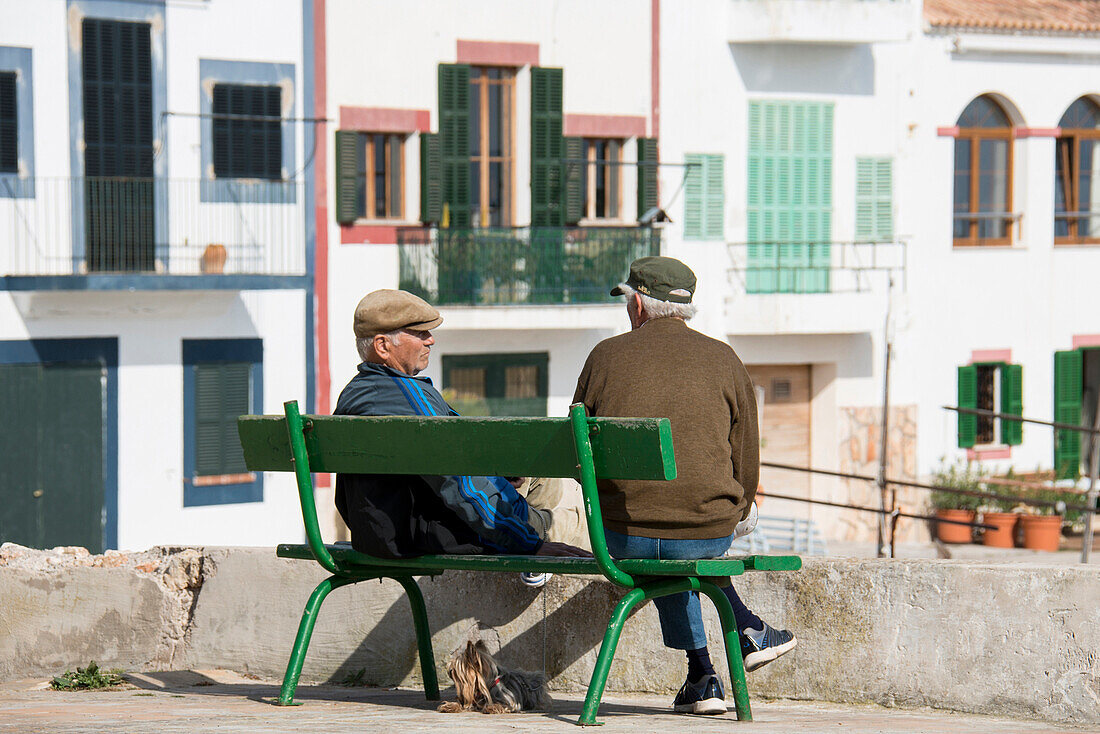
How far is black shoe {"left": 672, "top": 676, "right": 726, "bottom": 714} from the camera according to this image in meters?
5.36

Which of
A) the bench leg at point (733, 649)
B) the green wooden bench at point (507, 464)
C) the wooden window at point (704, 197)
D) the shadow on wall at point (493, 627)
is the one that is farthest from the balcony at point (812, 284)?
the bench leg at point (733, 649)

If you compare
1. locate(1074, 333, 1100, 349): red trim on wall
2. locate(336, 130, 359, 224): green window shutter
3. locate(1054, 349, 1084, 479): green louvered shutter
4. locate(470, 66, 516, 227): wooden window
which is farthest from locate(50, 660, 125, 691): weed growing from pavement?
locate(1074, 333, 1100, 349): red trim on wall

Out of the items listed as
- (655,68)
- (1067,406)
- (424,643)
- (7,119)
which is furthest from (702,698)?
(1067,406)

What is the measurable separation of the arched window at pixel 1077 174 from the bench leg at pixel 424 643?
844 inches

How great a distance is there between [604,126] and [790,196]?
3260 mm

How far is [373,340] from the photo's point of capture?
5379 mm

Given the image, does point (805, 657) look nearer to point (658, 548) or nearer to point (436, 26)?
point (658, 548)

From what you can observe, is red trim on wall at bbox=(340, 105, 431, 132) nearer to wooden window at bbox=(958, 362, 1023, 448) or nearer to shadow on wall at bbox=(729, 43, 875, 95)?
shadow on wall at bbox=(729, 43, 875, 95)

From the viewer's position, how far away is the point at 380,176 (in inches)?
849

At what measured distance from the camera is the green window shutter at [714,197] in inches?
917

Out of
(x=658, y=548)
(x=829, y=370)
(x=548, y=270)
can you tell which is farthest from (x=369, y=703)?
(x=829, y=370)

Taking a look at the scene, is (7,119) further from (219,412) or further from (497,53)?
(497,53)

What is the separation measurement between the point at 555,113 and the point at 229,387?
5983 mm

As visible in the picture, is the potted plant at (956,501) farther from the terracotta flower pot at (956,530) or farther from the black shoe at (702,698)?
the black shoe at (702,698)
